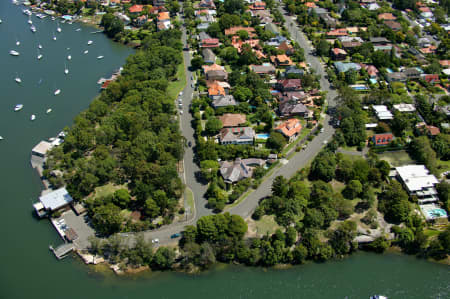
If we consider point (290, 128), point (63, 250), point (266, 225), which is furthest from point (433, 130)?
point (63, 250)

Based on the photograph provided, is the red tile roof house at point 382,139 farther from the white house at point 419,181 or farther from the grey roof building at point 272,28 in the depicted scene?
the grey roof building at point 272,28

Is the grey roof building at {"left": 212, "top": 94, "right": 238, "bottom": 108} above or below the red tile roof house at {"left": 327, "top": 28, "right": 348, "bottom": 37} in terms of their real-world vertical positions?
below

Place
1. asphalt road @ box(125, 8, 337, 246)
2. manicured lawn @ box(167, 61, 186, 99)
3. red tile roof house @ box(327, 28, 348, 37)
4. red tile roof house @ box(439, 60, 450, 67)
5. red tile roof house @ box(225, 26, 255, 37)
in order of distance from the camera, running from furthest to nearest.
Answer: red tile roof house @ box(225, 26, 255, 37), red tile roof house @ box(327, 28, 348, 37), red tile roof house @ box(439, 60, 450, 67), manicured lawn @ box(167, 61, 186, 99), asphalt road @ box(125, 8, 337, 246)

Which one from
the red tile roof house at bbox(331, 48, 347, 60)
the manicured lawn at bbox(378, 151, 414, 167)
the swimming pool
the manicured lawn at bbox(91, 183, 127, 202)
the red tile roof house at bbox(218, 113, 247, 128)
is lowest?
the manicured lawn at bbox(378, 151, 414, 167)

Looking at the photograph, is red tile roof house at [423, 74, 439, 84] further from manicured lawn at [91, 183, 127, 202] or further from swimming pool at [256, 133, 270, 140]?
manicured lawn at [91, 183, 127, 202]

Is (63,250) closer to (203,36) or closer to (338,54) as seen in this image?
(203,36)

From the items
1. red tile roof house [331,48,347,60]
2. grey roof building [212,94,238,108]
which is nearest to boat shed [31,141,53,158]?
grey roof building [212,94,238,108]

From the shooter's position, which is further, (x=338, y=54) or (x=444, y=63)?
(x=338, y=54)
